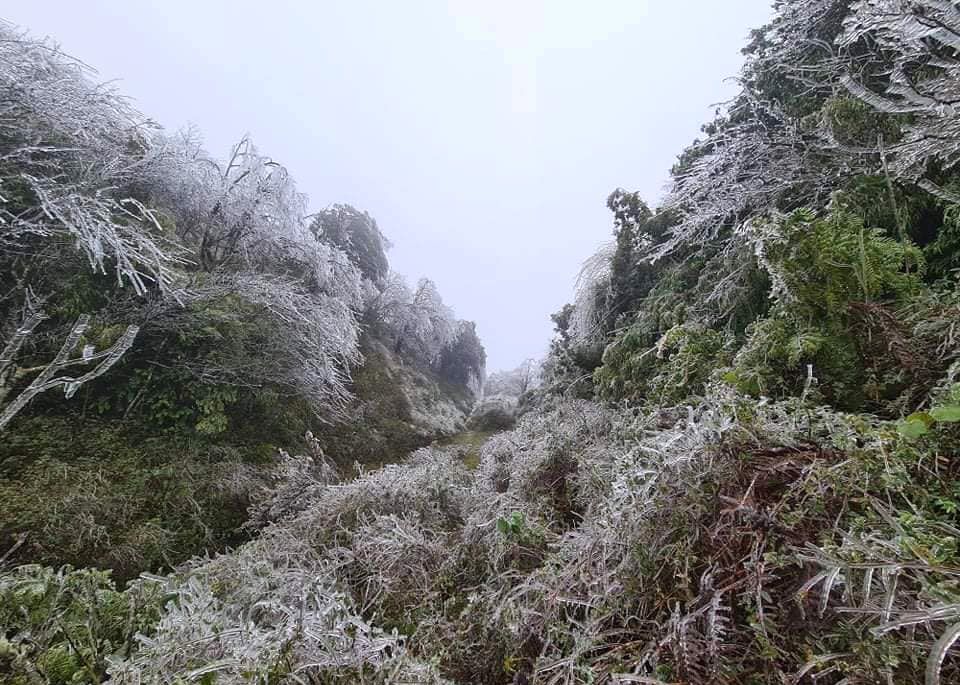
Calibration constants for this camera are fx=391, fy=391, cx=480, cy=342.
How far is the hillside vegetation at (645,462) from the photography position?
127 centimetres

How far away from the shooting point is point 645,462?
1938 millimetres

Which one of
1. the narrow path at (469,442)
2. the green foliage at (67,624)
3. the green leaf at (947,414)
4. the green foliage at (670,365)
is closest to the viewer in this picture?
the green leaf at (947,414)

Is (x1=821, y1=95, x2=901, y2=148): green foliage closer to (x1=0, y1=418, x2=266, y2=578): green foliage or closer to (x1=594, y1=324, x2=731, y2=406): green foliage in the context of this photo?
(x1=594, y1=324, x2=731, y2=406): green foliage

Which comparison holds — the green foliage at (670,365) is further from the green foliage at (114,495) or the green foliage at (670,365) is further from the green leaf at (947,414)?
the green foliage at (114,495)

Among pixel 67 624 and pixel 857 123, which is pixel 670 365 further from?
pixel 67 624

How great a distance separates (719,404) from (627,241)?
5173mm

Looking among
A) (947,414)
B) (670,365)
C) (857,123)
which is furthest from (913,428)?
(857,123)

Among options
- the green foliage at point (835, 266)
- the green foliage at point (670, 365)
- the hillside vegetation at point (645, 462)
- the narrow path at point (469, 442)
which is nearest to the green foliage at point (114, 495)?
the hillside vegetation at point (645, 462)

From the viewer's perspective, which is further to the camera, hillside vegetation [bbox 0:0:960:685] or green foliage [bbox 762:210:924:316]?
green foliage [bbox 762:210:924:316]

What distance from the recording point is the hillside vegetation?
4.16 ft

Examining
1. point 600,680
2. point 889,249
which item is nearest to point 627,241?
point 889,249

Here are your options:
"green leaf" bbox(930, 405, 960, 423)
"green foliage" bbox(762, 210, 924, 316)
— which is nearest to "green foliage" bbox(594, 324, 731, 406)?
"green foliage" bbox(762, 210, 924, 316)

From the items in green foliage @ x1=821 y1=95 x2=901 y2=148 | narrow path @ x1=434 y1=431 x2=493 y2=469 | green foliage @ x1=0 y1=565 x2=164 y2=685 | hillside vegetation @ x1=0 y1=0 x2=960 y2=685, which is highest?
green foliage @ x1=821 y1=95 x2=901 y2=148

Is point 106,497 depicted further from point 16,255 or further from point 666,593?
point 666,593
